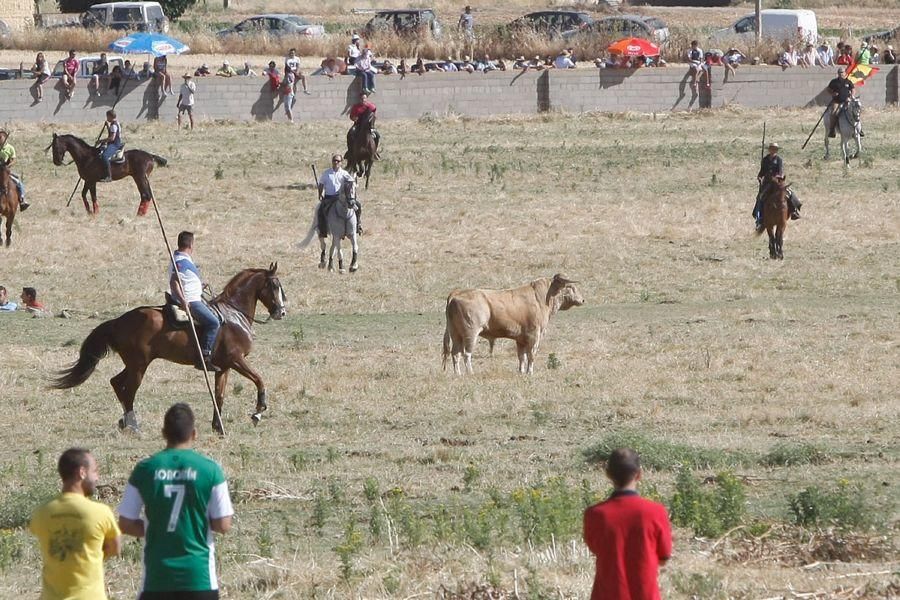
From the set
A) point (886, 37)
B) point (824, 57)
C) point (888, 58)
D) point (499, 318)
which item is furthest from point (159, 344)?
point (886, 37)

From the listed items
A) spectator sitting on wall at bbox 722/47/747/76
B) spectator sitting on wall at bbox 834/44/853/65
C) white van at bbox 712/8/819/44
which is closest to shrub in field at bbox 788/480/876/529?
spectator sitting on wall at bbox 834/44/853/65

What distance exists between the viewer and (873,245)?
1095 inches

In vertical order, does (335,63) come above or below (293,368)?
above

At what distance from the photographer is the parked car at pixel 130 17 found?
61.1 m

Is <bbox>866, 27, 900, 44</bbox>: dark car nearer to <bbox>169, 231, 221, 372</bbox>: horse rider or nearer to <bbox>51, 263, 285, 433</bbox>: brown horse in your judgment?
<bbox>51, 263, 285, 433</bbox>: brown horse

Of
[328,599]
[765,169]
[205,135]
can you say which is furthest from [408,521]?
[205,135]

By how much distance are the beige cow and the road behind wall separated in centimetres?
2492

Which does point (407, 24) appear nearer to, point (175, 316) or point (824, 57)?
point (824, 57)

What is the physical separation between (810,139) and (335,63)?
13.5 meters

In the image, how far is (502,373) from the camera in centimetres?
1870

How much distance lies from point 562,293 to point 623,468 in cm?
1206

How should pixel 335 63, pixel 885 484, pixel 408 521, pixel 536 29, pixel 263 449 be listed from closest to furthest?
pixel 408 521
pixel 885 484
pixel 263 449
pixel 335 63
pixel 536 29

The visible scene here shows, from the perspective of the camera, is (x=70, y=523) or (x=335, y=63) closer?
(x=70, y=523)

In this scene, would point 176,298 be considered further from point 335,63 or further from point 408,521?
point 335,63
